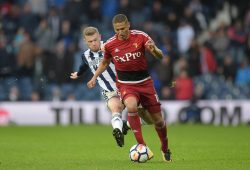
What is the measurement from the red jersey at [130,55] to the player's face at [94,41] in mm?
1280

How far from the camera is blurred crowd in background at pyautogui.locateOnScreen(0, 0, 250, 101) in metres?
23.0

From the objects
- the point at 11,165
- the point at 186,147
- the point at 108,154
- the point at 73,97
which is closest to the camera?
the point at 11,165

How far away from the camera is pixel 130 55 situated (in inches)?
442

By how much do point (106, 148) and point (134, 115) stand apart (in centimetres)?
331

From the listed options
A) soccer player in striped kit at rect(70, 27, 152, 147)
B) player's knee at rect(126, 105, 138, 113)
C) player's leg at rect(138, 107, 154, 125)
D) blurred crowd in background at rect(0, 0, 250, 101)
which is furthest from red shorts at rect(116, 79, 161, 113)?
blurred crowd in background at rect(0, 0, 250, 101)

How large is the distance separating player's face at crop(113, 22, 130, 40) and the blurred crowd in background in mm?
11313

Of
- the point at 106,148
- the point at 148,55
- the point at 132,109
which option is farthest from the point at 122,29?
the point at 148,55

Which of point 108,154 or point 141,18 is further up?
point 141,18

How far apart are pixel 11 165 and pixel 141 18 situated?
14.0 meters

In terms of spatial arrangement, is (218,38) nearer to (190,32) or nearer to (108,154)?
(190,32)

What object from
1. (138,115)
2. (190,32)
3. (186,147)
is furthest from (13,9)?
(138,115)

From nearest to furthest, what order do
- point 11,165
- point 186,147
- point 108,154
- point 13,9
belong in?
point 11,165 < point 108,154 < point 186,147 < point 13,9

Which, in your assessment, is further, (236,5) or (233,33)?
(236,5)

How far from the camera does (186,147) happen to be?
47.4ft
